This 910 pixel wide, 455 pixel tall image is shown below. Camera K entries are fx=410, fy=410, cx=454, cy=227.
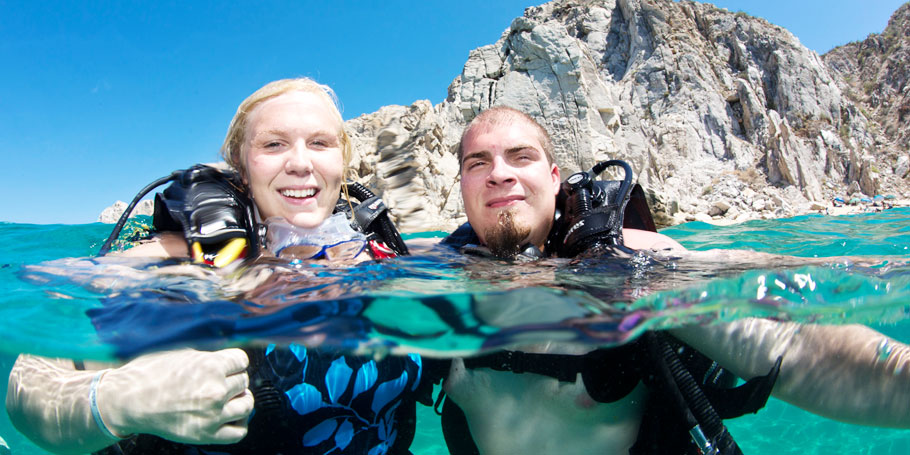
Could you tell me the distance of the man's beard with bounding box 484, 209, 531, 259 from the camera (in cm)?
298

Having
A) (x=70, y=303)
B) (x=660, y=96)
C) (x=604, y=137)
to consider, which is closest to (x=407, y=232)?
(x=70, y=303)

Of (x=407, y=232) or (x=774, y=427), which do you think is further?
(x=407, y=232)

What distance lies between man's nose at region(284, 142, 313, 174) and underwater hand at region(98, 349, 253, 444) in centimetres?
104

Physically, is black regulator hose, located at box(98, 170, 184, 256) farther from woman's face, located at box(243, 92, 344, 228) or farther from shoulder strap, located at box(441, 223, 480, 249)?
shoulder strap, located at box(441, 223, 480, 249)

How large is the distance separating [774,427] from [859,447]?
923 mm

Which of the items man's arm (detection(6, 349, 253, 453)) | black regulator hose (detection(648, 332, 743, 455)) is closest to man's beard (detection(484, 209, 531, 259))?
black regulator hose (detection(648, 332, 743, 455))

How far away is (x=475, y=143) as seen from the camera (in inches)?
123

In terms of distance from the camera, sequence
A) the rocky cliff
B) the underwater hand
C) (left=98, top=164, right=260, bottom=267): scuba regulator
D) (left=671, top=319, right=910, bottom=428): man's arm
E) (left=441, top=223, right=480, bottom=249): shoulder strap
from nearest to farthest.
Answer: the underwater hand
(left=671, top=319, right=910, bottom=428): man's arm
(left=98, top=164, right=260, bottom=267): scuba regulator
(left=441, top=223, right=480, bottom=249): shoulder strap
the rocky cliff

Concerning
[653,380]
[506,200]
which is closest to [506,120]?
[506,200]

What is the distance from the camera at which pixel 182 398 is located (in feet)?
5.49

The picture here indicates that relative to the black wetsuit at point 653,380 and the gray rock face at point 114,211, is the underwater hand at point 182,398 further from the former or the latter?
the gray rock face at point 114,211

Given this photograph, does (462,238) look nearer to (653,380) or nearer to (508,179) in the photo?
(508,179)

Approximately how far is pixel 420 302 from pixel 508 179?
→ 1.22 m

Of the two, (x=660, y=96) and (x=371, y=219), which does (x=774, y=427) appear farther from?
(x=660, y=96)
